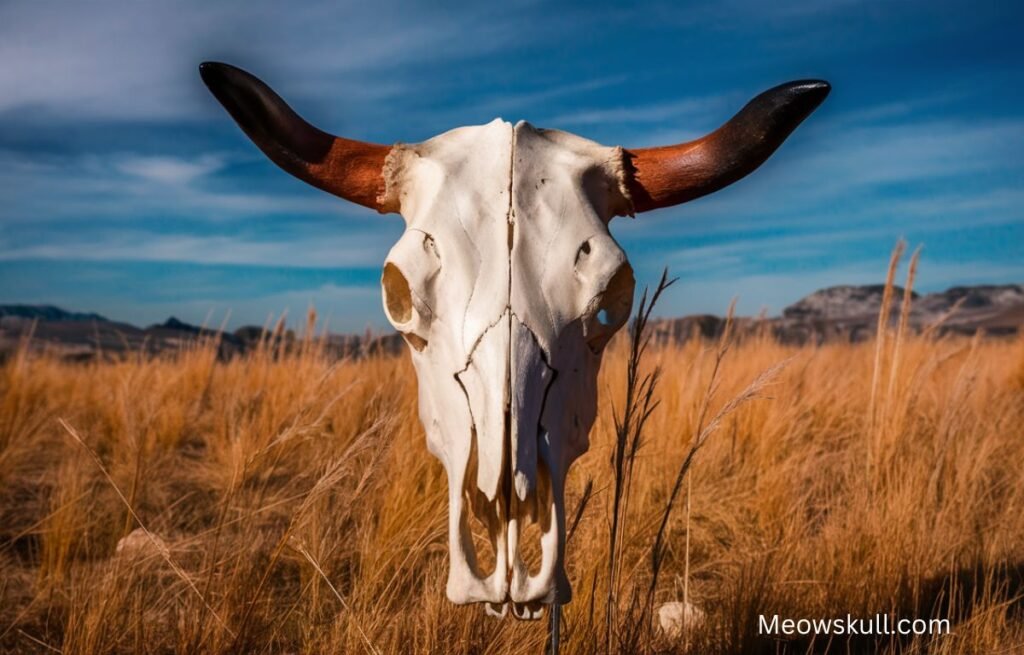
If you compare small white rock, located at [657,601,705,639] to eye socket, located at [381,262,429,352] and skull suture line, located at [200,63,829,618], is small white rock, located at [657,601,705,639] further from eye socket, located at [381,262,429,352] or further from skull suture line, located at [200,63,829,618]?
eye socket, located at [381,262,429,352]

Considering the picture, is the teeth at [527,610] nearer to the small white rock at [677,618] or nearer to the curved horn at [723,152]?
the curved horn at [723,152]

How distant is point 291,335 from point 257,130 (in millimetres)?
7291

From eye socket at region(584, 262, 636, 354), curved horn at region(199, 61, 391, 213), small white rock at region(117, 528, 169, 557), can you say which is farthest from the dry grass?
curved horn at region(199, 61, 391, 213)

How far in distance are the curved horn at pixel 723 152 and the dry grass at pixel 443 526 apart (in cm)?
54

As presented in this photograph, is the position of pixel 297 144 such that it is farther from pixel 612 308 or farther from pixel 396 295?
pixel 612 308

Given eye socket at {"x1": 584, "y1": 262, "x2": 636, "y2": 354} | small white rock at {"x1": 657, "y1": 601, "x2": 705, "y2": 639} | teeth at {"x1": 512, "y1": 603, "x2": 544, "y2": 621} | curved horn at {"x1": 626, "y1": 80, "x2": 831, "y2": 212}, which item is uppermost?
curved horn at {"x1": 626, "y1": 80, "x2": 831, "y2": 212}

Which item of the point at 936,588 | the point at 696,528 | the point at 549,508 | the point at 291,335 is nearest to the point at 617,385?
the point at 696,528

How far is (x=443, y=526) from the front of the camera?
3648 millimetres

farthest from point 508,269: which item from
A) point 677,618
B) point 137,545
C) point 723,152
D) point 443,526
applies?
point 137,545

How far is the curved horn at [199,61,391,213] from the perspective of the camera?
203 cm

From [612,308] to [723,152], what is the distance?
0.52 meters

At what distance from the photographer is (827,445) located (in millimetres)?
6410

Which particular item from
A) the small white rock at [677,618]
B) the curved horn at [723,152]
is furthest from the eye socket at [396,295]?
the small white rock at [677,618]

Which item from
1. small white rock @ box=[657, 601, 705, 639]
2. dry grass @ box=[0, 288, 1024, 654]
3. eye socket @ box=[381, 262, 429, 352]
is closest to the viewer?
eye socket @ box=[381, 262, 429, 352]
